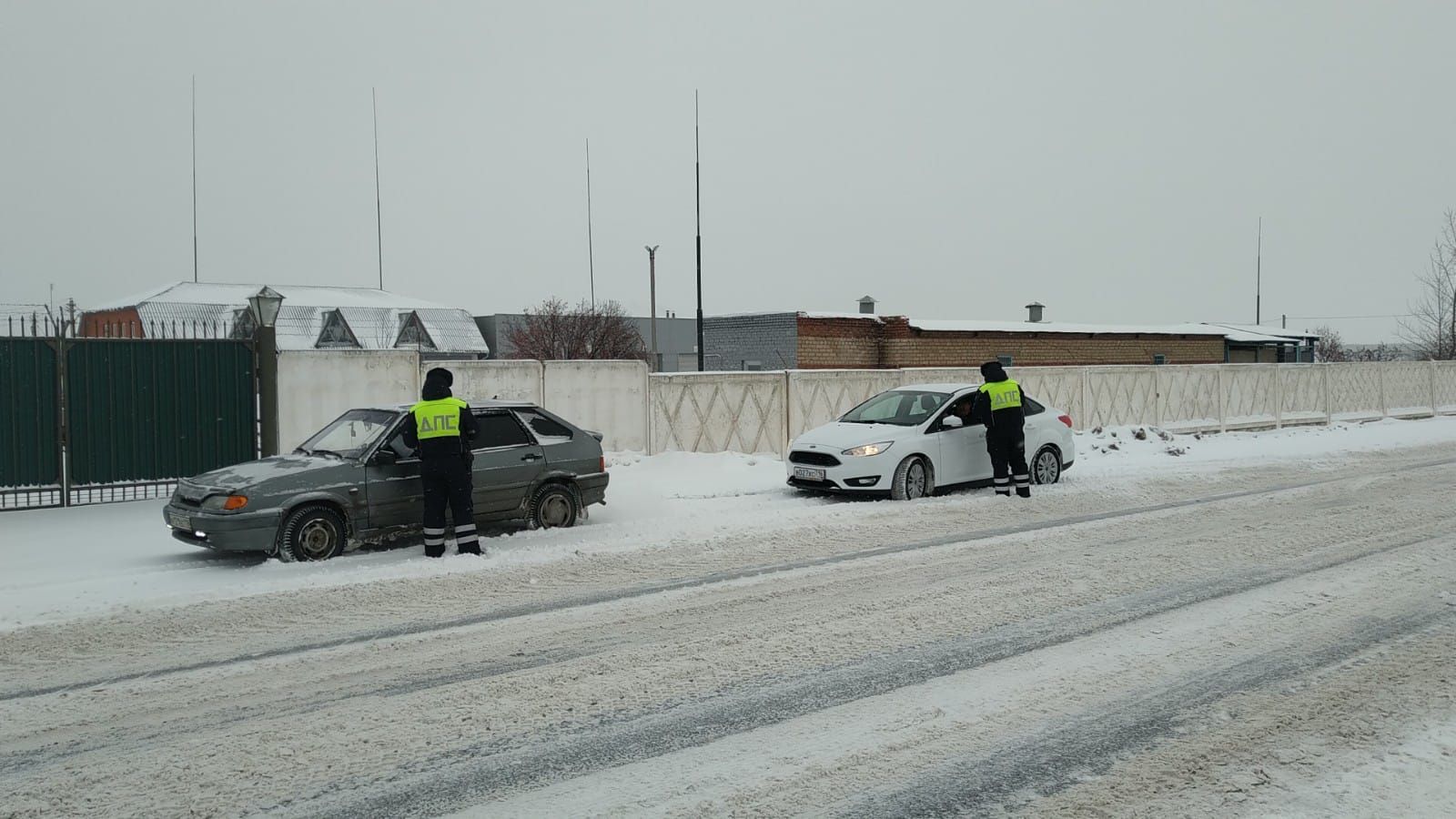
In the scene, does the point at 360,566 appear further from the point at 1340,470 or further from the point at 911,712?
the point at 1340,470

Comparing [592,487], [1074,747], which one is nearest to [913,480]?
[592,487]

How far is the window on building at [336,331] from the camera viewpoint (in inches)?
2250

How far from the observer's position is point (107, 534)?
11.6 metres

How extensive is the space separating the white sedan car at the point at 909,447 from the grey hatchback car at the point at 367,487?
3.24m

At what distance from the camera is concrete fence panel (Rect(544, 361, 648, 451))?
17.4 m

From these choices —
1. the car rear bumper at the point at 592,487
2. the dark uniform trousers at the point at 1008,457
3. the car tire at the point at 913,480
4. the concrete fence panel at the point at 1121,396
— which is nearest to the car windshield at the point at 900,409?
the car tire at the point at 913,480

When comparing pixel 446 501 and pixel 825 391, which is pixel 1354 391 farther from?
pixel 446 501

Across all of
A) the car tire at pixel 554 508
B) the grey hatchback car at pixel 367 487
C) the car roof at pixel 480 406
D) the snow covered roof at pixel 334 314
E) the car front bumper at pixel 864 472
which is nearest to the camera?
the grey hatchback car at pixel 367 487

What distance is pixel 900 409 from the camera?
583 inches

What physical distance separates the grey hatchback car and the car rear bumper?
0.01 m

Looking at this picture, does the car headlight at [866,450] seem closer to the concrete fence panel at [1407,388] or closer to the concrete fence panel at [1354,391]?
the concrete fence panel at [1354,391]

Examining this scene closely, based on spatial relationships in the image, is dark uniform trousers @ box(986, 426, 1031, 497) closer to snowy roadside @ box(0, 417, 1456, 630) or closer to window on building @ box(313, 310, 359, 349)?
snowy roadside @ box(0, 417, 1456, 630)

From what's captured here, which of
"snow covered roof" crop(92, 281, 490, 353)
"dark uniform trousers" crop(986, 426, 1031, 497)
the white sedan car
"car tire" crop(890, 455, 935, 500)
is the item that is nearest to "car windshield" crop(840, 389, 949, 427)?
the white sedan car

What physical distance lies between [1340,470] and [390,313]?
174 feet
